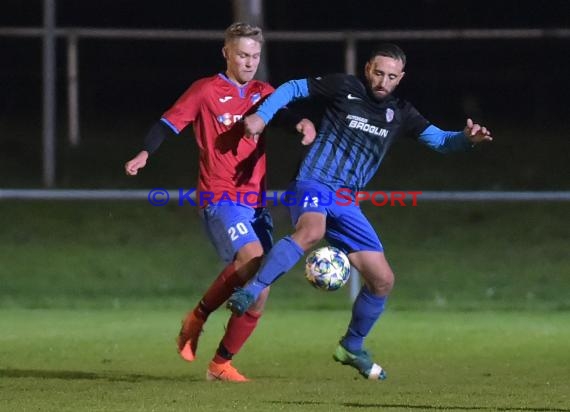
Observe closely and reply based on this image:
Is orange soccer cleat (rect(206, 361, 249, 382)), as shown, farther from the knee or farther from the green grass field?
the knee

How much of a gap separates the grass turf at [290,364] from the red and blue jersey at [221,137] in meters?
1.20

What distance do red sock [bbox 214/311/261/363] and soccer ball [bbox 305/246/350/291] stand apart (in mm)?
654

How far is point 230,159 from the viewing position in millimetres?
9055

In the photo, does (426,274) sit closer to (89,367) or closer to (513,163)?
(513,163)

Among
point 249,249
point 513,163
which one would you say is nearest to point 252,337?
point 249,249

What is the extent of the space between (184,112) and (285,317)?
4089 mm

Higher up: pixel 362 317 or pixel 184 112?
pixel 184 112

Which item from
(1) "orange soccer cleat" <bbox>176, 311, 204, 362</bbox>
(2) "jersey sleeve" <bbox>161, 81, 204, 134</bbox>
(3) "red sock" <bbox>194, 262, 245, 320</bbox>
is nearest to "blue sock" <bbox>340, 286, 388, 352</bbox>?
(3) "red sock" <bbox>194, 262, 245, 320</bbox>

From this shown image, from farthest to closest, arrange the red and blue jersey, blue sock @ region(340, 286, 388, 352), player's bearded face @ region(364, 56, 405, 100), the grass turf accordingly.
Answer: blue sock @ region(340, 286, 388, 352) < the red and blue jersey < player's bearded face @ region(364, 56, 405, 100) < the grass turf

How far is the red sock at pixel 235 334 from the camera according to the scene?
30.3 feet

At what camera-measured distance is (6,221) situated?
1653 centimetres

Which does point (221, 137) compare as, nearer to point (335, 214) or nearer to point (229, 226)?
point (229, 226)

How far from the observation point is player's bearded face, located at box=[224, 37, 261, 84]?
8953mm

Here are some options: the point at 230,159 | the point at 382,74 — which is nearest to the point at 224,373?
the point at 230,159
